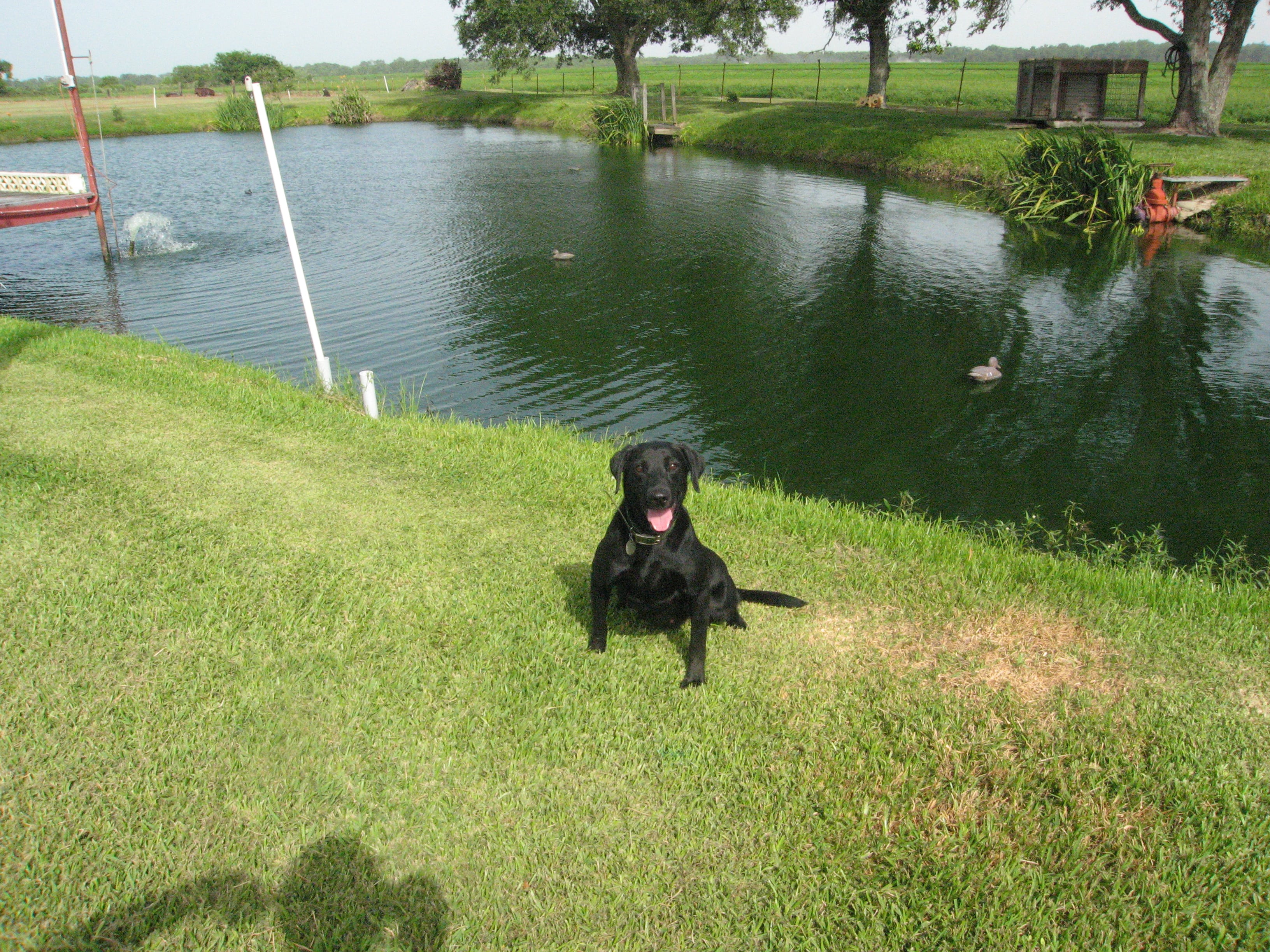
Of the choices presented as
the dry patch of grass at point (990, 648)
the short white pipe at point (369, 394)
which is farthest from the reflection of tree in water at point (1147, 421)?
the short white pipe at point (369, 394)

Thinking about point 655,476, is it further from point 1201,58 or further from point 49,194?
point 1201,58

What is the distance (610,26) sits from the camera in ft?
164

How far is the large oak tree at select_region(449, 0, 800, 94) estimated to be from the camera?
149ft

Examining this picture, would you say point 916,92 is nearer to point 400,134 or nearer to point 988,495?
point 400,134

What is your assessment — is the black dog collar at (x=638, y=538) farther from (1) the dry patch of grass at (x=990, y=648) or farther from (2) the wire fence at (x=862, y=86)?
(2) the wire fence at (x=862, y=86)

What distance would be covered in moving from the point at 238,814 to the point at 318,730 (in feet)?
1.86

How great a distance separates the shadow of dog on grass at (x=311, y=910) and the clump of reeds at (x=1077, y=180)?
890 inches

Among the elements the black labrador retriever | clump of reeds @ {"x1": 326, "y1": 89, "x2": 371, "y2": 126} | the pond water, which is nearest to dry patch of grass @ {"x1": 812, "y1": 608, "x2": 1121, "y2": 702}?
the black labrador retriever

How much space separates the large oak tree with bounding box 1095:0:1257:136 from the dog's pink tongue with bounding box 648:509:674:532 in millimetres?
28701

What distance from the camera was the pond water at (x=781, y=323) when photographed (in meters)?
9.83

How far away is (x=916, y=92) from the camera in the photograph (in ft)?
163

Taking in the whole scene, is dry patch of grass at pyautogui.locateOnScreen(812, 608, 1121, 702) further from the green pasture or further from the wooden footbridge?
the wooden footbridge

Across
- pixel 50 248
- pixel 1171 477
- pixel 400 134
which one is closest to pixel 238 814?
pixel 1171 477

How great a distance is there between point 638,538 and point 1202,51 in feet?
99.9
